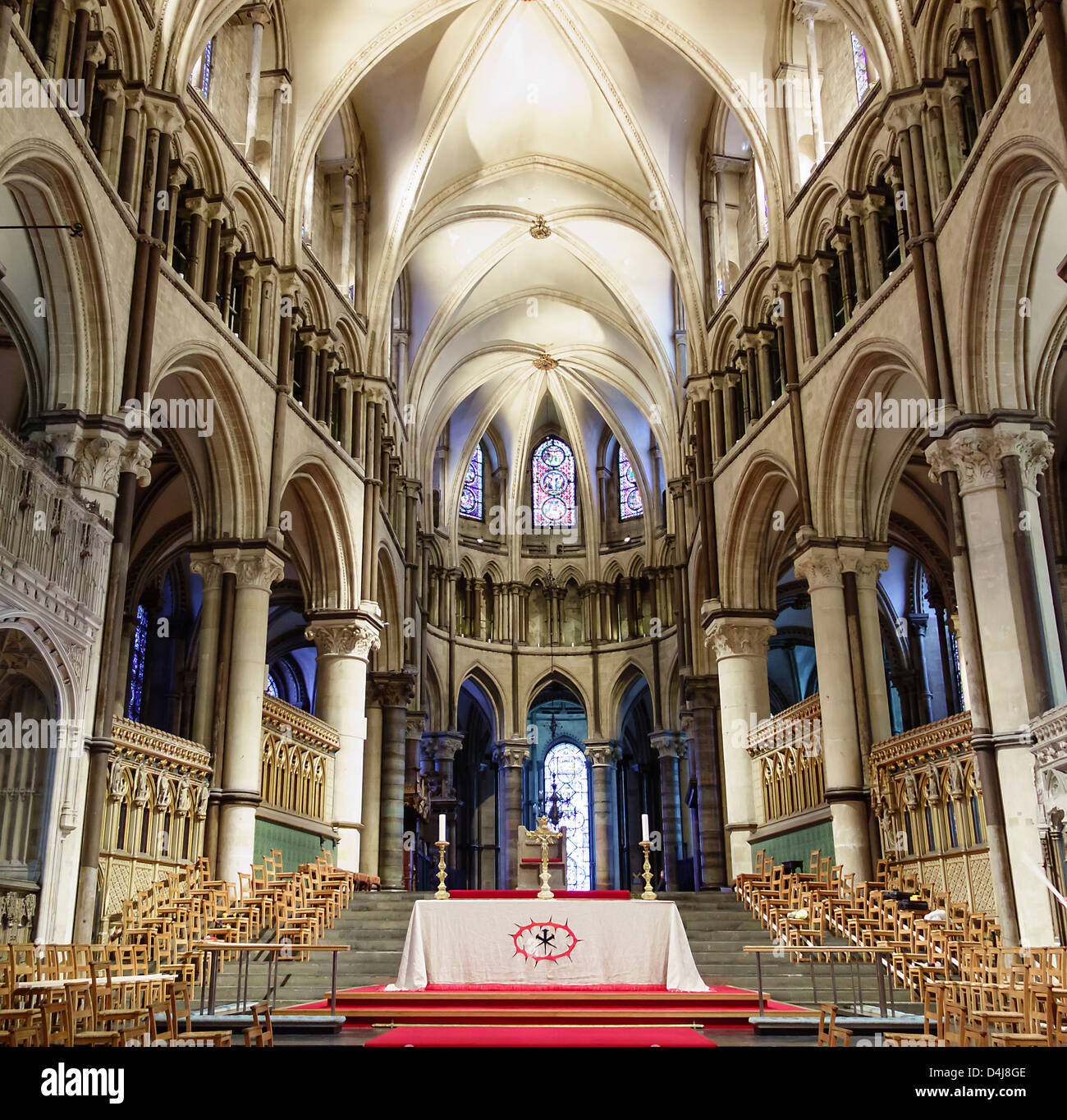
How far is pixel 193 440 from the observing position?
60.4 feet

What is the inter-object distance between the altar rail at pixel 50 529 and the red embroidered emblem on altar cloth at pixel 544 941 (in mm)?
5994

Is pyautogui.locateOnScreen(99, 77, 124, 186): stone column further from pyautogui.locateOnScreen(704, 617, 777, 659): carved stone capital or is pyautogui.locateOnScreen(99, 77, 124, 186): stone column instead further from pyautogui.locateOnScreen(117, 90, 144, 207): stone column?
pyautogui.locateOnScreen(704, 617, 777, 659): carved stone capital

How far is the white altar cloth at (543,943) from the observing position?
10758 millimetres

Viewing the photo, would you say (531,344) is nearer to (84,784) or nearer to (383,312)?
(383,312)

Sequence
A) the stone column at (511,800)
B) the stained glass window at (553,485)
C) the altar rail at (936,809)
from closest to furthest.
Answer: the altar rail at (936,809), the stone column at (511,800), the stained glass window at (553,485)

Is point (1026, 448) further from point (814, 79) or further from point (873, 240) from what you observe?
point (814, 79)

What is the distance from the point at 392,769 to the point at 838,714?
41.0 ft

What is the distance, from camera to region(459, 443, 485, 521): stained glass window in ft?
122

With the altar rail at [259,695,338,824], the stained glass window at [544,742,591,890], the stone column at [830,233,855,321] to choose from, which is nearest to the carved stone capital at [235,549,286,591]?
the altar rail at [259,695,338,824]

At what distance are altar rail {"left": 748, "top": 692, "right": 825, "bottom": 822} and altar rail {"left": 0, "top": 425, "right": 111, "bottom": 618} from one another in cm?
1134

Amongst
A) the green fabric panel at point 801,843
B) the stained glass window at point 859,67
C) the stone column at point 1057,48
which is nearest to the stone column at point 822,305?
the stained glass window at point 859,67

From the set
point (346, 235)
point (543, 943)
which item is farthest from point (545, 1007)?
point (346, 235)

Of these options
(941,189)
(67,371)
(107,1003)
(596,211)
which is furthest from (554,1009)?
(596,211)

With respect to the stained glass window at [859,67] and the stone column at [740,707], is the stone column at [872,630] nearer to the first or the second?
the stone column at [740,707]
